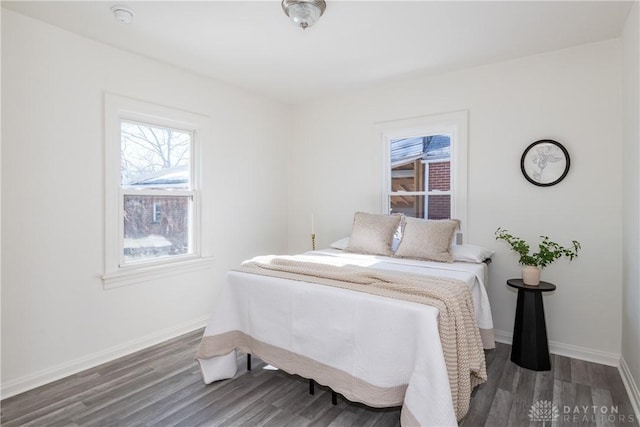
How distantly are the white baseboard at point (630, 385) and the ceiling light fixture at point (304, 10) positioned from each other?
3095 mm

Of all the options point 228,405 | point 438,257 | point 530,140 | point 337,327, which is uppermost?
point 530,140

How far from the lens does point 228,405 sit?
2.20 m

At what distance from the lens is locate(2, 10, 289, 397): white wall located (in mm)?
2367

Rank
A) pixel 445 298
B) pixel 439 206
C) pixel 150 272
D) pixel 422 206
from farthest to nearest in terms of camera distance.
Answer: pixel 422 206
pixel 439 206
pixel 150 272
pixel 445 298

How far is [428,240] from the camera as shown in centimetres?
304

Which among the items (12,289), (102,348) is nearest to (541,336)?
(102,348)

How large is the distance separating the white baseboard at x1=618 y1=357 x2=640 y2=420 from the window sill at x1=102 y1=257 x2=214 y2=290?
11.5 feet

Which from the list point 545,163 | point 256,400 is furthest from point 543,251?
point 256,400

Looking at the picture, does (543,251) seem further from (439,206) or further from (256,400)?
(256,400)

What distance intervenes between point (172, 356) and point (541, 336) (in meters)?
2.91

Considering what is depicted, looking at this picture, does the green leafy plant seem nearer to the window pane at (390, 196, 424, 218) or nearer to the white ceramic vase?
the white ceramic vase

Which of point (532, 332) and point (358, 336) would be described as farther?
point (532, 332)

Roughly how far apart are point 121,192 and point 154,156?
477 millimetres

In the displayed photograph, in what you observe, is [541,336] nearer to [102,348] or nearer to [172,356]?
[172,356]
